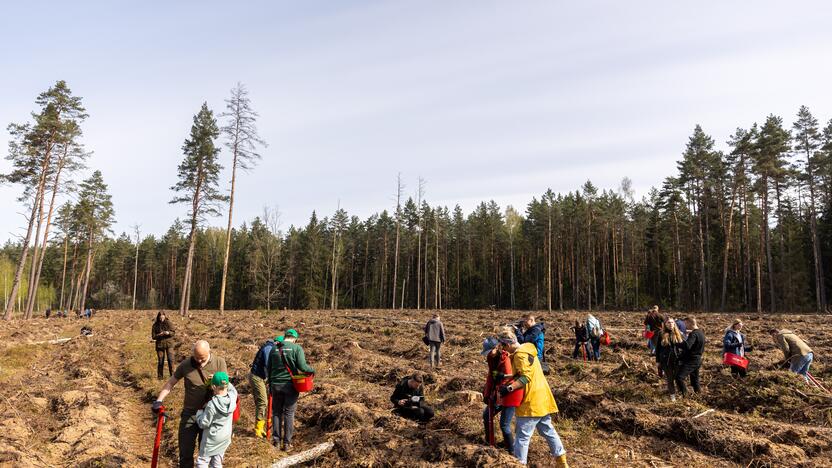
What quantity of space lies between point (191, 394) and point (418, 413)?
419 centimetres

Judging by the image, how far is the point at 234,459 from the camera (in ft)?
23.3

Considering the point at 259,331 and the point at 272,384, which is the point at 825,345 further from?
the point at 259,331

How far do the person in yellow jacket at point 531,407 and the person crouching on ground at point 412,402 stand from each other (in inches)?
107

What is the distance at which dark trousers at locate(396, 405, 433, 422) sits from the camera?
864 centimetres

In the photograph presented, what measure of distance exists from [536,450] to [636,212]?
58017mm

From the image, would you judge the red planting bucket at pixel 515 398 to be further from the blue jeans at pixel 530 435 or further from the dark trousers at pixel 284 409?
the dark trousers at pixel 284 409

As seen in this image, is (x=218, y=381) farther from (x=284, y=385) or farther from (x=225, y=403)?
(x=284, y=385)

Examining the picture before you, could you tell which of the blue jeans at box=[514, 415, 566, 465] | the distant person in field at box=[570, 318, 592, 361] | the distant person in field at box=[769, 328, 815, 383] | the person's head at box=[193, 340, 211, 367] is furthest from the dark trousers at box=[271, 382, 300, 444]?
the distant person in field at box=[769, 328, 815, 383]

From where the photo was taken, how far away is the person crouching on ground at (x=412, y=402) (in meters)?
8.66

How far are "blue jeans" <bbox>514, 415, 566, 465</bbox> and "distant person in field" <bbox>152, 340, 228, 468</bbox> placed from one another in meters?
4.14

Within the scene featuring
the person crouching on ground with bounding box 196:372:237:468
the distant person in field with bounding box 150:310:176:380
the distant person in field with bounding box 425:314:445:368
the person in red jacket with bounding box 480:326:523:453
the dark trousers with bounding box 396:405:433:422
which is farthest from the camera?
the distant person in field with bounding box 425:314:445:368

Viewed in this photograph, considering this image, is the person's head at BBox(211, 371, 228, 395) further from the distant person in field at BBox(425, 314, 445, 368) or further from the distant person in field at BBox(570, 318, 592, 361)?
the distant person in field at BBox(570, 318, 592, 361)

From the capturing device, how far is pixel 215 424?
5.56 meters

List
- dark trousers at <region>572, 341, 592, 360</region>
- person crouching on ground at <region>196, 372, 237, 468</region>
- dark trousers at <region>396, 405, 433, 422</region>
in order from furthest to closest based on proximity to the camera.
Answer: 1. dark trousers at <region>572, 341, 592, 360</region>
2. dark trousers at <region>396, 405, 433, 422</region>
3. person crouching on ground at <region>196, 372, 237, 468</region>
